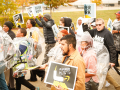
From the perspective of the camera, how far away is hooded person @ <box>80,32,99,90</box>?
3.05 m

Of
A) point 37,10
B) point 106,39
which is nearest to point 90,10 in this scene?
point 106,39

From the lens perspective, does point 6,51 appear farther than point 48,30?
No

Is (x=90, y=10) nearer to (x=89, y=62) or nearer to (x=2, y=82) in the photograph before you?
(x=89, y=62)

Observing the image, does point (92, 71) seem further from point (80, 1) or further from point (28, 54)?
point (80, 1)

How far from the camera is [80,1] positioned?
32906 millimetres

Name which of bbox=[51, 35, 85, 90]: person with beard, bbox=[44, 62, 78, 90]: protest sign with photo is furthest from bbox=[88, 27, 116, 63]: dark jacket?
bbox=[44, 62, 78, 90]: protest sign with photo

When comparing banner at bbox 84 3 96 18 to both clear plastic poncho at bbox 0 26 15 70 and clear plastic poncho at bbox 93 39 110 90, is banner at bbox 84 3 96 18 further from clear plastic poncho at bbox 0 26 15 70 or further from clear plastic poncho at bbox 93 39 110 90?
clear plastic poncho at bbox 0 26 15 70

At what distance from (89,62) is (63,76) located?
0.89 meters

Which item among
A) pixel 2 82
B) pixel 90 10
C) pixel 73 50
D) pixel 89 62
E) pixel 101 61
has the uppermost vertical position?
pixel 90 10

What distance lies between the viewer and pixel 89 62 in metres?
3.06

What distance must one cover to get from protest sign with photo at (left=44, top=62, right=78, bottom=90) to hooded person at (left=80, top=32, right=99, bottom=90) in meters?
0.80

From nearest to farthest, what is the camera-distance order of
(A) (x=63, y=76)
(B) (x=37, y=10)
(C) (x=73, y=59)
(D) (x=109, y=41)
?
(A) (x=63, y=76) → (C) (x=73, y=59) → (D) (x=109, y=41) → (B) (x=37, y=10)

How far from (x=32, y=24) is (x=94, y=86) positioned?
10.1 feet

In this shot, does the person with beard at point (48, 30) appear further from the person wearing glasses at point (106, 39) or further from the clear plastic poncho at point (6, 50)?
the clear plastic poncho at point (6, 50)
